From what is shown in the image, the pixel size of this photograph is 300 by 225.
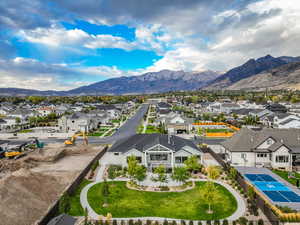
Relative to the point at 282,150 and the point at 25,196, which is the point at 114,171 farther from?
the point at 282,150

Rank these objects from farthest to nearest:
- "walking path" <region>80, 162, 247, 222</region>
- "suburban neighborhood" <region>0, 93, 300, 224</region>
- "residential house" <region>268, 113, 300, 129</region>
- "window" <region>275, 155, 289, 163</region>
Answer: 1. "residential house" <region>268, 113, 300, 129</region>
2. "window" <region>275, 155, 289, 163</region>
3. "suburban neighborhood" <region>0, 93, 300, 224</region>
4. "walking path" <region>80, 162, 247, 222</region>

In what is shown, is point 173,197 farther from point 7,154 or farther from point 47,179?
point 7,154

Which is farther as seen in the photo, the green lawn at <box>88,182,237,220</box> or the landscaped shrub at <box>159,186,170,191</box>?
the landscaped shrub at <box>159,186,170,191</box>

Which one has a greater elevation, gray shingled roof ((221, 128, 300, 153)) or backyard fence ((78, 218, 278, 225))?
gray shingled roof ((221, 128, 300, 153))

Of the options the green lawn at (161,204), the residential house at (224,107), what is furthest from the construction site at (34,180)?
the residential house at (224,107)

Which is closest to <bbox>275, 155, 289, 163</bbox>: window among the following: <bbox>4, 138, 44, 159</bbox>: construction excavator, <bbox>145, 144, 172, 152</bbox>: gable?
<bbox>145, 144, 172, 152</bbox>: gable

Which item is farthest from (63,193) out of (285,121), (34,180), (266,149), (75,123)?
(285,121)

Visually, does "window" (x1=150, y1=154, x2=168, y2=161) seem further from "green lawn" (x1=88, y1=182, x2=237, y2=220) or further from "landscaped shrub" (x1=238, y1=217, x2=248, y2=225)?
"landscaped shrub" (x1=238, y1=217, x2=248, y2=225)

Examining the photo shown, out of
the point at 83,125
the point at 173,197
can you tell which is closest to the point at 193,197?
the point at 173,197

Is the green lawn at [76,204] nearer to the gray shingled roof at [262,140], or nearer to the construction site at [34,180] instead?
the construction site at [34,180]

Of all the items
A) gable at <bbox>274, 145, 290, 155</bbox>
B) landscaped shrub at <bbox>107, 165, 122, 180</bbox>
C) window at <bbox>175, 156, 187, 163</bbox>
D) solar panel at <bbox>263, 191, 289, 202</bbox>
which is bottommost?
solar panel at <bbox>263, 191, 289, 202</bbox>
